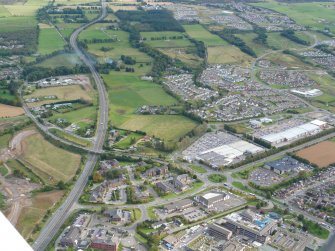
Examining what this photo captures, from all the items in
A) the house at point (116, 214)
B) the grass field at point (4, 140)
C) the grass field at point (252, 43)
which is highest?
the grass field at point (252, 43)

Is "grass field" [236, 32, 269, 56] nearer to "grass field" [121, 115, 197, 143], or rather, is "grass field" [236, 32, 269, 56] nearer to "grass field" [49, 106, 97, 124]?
"grass field" [121, 115, 197, 143]

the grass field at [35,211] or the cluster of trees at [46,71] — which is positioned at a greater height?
the cluster of trees at [46,71]

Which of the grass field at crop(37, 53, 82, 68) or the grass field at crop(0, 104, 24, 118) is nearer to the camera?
the grass field at crop(0, 104, 24, 118)

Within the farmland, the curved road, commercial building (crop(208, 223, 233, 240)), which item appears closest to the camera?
the curved road

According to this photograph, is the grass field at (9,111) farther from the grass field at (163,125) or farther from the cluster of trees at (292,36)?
the cluster of trees at (292,36)

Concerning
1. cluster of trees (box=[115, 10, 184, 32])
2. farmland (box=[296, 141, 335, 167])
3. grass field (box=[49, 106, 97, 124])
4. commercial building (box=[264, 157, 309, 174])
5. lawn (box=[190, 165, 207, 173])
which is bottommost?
lawn (box=[190, 165, 207, 173])

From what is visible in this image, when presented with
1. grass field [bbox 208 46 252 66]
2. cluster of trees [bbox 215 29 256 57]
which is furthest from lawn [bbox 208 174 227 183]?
cluster of trees [bbox 215 29 256 57]

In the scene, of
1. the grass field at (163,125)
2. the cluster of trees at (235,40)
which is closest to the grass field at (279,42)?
the cluster of trees at (235,40)
